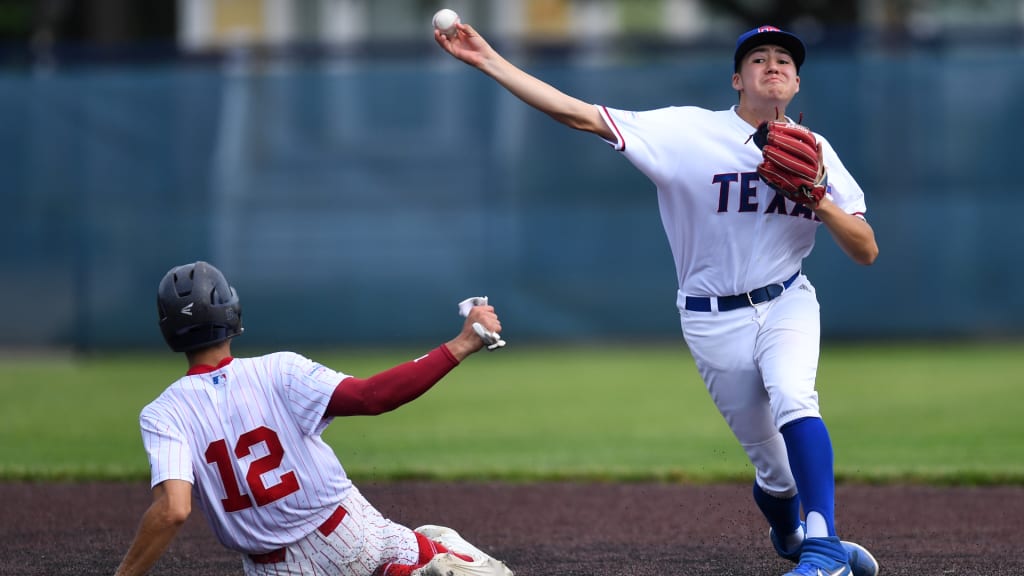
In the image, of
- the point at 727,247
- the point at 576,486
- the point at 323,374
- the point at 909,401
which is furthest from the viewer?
the point at 909,401

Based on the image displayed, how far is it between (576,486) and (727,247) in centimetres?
242

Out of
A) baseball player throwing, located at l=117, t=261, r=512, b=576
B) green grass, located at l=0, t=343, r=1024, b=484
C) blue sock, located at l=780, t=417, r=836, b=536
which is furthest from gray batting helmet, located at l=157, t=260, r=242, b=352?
green grass, located at l=0, t=343, r=1024, b=484

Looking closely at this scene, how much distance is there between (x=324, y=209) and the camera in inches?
445

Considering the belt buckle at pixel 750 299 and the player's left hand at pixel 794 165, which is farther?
the belt buckle at pixel 750 299

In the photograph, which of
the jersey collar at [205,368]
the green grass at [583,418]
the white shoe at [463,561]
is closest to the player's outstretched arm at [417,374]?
the jersey collar at [205,368]

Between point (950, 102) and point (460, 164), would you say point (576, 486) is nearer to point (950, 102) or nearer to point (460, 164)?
point (460, 164)

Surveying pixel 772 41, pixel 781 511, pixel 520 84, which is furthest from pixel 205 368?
pixel 772 41

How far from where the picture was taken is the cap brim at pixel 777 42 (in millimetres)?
4117

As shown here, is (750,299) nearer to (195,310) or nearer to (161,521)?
(195,310)

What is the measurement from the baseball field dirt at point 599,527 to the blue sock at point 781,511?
13cm

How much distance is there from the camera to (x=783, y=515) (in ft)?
14.0

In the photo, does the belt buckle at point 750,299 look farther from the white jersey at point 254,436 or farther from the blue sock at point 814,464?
the white jersey at point 254,436

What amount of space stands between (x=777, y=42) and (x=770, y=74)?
0.11m

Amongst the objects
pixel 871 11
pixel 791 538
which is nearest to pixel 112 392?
pixel 791 538
